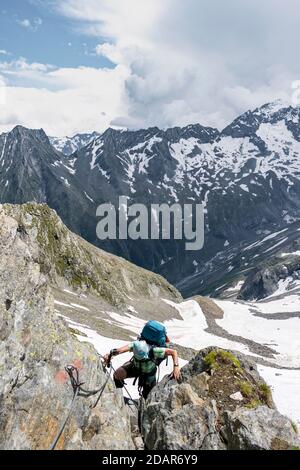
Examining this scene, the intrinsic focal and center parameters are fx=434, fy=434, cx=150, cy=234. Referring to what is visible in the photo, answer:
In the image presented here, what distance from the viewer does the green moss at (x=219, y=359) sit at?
19906mm

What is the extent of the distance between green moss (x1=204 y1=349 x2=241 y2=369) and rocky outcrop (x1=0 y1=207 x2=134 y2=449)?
4.88m

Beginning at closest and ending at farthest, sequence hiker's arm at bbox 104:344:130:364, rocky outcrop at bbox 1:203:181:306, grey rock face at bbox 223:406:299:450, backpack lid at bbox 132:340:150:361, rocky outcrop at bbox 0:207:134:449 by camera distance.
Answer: grey rock face at bbox 223:406:299:450 → rocky outcrop at bbox 0:207:134:449 → backpack lid at bbox 132:340:150:361 → hiker's arm at bbox 104:344:130:364 → rocky outcrop at bbox 1:203:181:306

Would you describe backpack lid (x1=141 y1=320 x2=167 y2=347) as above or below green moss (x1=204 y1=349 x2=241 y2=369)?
above

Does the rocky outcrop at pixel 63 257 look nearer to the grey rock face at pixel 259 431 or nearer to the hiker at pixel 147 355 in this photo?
the hiker at pixel 147 355

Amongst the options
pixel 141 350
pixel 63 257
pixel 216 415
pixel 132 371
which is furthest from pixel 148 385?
pixel 63 257

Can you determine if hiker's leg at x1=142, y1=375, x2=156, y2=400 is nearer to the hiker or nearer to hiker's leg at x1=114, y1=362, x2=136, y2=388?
the hiker

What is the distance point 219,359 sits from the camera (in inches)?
797

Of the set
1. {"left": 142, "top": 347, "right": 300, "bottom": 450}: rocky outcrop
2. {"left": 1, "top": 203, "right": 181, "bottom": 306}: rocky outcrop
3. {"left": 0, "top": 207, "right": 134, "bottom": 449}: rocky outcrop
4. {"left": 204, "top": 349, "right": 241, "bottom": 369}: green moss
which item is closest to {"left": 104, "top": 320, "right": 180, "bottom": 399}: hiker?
{"left": 142, "top": 347, "right": 300, "bottom": 450}: rocky outcrop

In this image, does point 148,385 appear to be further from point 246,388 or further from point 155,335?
point 246,388

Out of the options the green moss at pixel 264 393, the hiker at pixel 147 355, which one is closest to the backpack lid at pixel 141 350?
the hiker at pixel 147 355

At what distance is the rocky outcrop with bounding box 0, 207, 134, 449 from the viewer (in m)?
15.0

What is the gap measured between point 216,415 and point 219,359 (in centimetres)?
426

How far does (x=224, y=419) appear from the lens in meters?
15.5
